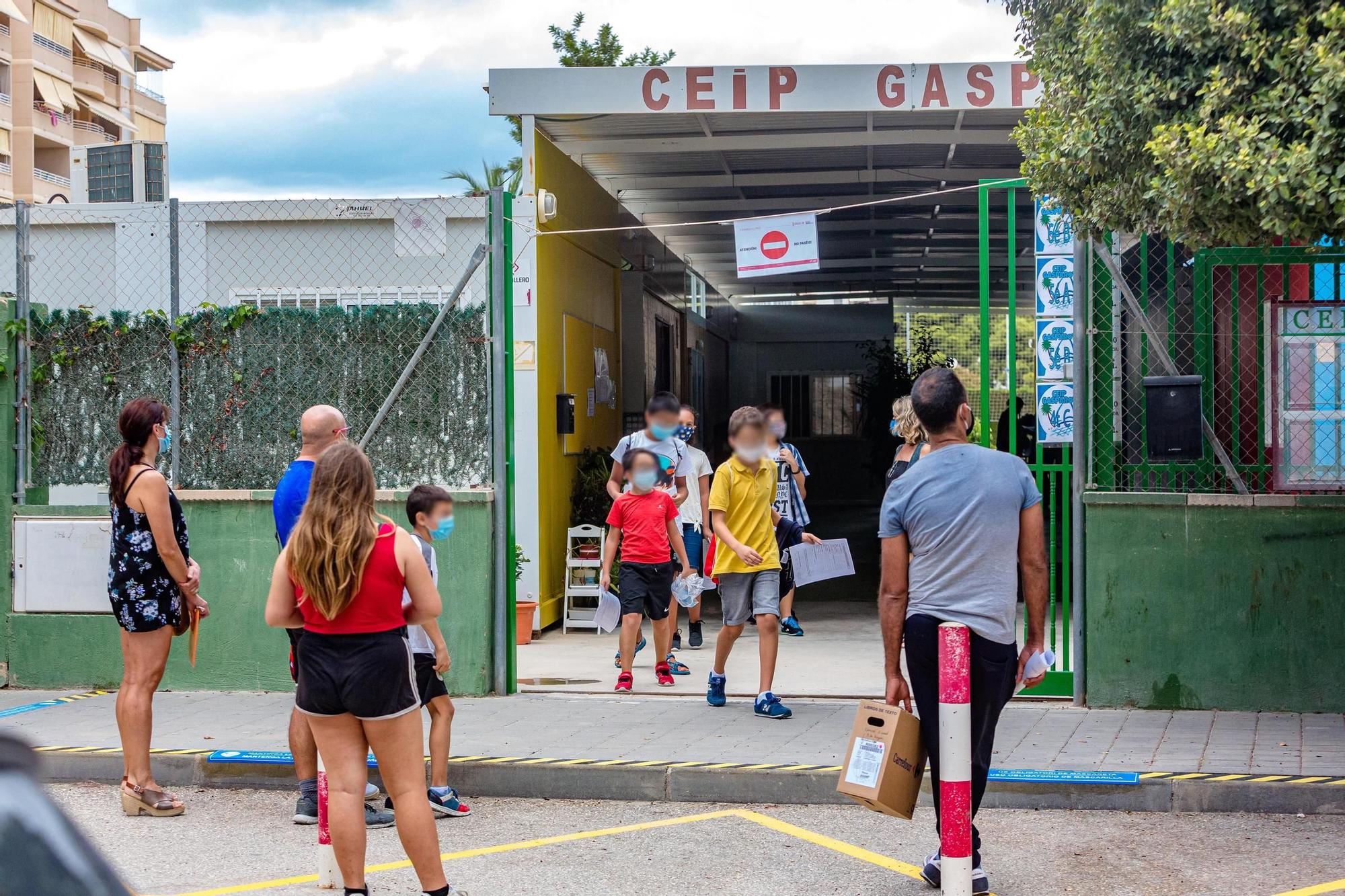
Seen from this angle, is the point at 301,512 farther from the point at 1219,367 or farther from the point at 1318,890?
the point at 1219,367

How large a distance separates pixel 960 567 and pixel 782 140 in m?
8.15

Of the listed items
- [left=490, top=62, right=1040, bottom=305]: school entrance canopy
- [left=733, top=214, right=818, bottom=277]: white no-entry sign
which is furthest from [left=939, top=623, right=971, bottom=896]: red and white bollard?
[left=733, top=214, right=818, bottom=277]: white no-entry sign

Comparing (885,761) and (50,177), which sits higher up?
(50,177)

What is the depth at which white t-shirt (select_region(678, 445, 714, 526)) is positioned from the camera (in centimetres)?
992

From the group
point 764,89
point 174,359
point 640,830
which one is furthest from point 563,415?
point 640,830

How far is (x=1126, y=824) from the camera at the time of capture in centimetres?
566

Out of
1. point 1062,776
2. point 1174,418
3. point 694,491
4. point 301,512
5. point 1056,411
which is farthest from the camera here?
point 694,491

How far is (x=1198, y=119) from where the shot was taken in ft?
20.0

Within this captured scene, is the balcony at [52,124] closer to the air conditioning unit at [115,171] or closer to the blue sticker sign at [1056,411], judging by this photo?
the air conditioning unit at [115,171]

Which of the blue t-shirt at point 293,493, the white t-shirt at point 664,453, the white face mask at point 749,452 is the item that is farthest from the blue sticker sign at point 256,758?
the white t-shirt at point 664,453

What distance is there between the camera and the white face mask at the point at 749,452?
736 centimetres

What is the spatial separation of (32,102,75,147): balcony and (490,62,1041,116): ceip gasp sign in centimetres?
5347

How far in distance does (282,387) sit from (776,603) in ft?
11.2

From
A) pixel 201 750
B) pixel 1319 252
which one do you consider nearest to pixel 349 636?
pixel 201 750
